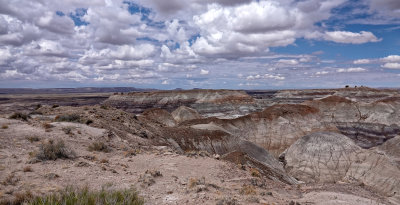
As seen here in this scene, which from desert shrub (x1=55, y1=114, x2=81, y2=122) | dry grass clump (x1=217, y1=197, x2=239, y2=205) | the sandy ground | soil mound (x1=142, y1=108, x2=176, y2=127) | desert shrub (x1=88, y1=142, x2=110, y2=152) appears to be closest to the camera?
dry grass clump (x1=217, y1=197, x2=239, y2=205)

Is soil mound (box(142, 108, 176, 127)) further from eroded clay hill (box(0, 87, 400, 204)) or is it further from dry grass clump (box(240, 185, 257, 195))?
dry grass clump (box(240, 185, 257, 195))

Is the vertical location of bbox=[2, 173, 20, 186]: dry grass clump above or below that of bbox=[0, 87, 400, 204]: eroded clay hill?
above

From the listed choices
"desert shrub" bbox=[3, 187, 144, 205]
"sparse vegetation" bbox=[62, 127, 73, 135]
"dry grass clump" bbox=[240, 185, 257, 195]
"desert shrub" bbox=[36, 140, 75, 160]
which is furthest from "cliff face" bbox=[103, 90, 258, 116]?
"desert shrub" bbox=[3, 187, 144, 205]

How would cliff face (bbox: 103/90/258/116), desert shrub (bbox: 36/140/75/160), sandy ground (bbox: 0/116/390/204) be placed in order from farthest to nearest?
cliff face (bbox: 103/90/258/116), desert shrub (bbox: 36/140/75/160), sandy ground (bbox: 0/116/390/204)

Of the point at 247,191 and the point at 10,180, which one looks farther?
the point at 247,191

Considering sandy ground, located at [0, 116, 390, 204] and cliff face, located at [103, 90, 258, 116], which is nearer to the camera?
sandy ground, located at [0, 116, 390, 204]

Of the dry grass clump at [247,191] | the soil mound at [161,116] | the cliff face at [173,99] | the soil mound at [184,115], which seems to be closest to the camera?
the dry grass clump at [247,191]

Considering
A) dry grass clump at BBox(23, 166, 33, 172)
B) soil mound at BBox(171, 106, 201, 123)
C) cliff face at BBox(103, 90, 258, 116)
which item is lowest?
soil mound at BBox(171, 106, 201, 123)

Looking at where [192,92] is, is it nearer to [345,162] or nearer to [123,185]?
[345,162]

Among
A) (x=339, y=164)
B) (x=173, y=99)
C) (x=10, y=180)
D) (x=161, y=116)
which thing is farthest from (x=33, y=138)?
(x=173, y=99)

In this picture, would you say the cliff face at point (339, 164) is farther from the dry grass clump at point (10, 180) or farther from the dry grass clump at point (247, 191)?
the dry grass clump at point (10, 180)

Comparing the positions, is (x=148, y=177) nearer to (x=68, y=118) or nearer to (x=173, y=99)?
(x=68, y=118)

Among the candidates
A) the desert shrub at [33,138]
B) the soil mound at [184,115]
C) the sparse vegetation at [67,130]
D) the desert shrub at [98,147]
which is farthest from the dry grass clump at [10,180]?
the soil mound at [184,115]

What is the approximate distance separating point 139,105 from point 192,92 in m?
23.4
